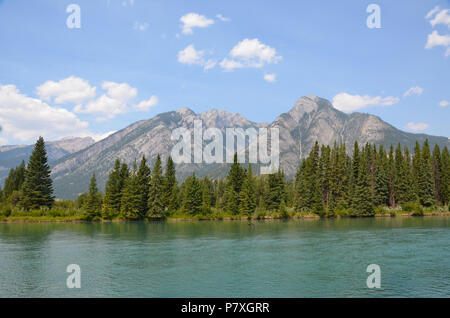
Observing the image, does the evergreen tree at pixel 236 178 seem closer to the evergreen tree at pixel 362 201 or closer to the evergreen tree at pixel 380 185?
the evergreen tree at pixel 362 201

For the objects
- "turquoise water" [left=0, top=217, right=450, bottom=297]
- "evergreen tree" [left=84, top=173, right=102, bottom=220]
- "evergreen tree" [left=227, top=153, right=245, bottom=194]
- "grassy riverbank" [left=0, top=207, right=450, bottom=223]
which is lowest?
"grassy riverbank" [left=0, top=207, right=450, bottom=223]

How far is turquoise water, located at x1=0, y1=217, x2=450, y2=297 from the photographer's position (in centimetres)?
2725

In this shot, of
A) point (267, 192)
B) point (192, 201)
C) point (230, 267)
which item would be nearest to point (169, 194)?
point (192, 201)

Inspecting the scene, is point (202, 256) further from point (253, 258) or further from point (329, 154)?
point (329, 154)

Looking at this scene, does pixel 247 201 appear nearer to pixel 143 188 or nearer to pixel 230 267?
pixel 143 188

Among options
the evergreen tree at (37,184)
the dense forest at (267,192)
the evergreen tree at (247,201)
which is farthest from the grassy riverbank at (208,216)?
the evergreen tree at (37,184)

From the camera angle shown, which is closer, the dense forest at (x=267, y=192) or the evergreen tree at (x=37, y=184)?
the evergreen tree at (x=37, y=184)

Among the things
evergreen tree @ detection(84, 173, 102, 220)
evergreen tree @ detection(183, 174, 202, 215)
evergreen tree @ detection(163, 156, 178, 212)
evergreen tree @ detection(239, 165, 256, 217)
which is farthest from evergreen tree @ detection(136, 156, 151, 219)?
evergreen tree @ detection(239, 165, 256, 217)

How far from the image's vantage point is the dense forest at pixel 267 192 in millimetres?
108062

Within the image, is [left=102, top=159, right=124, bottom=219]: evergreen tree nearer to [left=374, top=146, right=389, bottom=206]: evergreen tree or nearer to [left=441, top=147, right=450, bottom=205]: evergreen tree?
[left=374, top=146, right=389, bottom=206]: evergreen tree

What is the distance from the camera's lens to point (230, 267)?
117 ft
